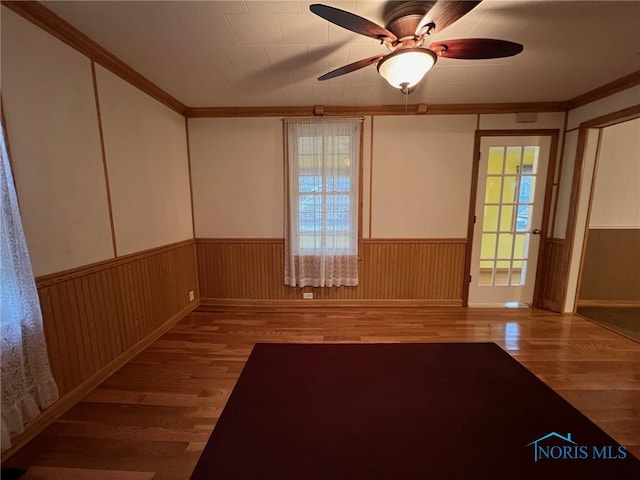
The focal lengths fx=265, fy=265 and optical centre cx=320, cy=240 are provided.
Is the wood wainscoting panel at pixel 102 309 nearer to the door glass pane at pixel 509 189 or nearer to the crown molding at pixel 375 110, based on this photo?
the crown molding at pixel 375 110

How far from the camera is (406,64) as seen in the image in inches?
60.3

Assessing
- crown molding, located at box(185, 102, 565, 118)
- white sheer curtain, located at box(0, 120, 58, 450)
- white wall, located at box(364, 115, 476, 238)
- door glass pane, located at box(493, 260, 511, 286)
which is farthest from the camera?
door glass pane, located at box(493, 260, 511, 286)

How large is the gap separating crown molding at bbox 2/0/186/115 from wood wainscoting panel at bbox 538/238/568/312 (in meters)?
4.86

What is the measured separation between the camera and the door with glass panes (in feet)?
10.6

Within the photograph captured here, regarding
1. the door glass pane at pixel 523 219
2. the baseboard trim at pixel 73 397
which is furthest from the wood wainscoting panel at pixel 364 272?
the baseboard trim at pixel 73 397

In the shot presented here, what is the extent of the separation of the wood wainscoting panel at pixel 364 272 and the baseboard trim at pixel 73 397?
98 centimetres

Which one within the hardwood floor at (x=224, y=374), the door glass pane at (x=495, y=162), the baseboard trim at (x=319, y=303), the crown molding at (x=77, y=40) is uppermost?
the crown molding at (x=77, y=40)

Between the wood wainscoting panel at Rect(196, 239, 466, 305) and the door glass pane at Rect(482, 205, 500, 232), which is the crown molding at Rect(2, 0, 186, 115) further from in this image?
the door glass pane at Rect(482, 205, 500, 232)

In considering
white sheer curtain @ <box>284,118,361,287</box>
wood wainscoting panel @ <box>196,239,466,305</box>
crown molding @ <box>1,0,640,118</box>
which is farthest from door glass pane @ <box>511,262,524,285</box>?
white sheer curtain @ <box>284,118,361,287</box>

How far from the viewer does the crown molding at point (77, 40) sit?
152 centimetres

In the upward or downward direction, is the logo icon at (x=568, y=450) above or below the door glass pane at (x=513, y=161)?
below

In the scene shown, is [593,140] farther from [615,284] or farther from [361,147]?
[361,147]

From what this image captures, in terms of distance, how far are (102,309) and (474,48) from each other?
10.2 feet

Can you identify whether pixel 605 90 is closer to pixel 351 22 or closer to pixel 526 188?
pixel 526 188
